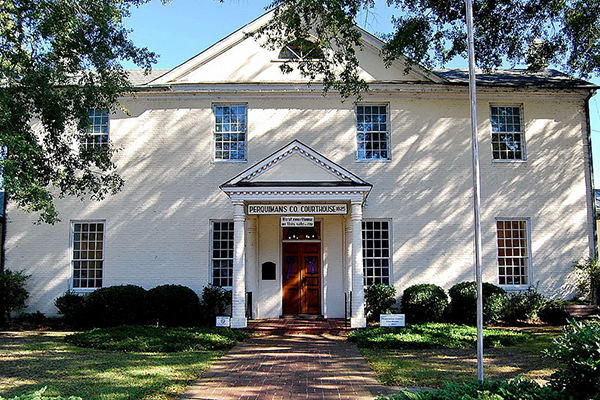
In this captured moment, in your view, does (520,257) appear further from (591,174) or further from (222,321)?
(222,321)

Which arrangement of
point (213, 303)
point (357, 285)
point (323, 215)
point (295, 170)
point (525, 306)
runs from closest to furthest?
point (357, 285) < point (295, 170) < point (213, 303) < point (525, 306) < point (323, 215)

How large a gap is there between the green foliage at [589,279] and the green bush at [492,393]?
12568 mm

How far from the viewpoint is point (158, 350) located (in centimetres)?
1145

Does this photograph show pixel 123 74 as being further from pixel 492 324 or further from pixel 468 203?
pixel 492 324

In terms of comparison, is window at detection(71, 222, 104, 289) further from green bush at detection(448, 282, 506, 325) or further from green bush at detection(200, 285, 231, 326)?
green bush at detection(448, 282, 506, 325)

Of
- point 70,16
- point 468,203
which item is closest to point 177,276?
point 70,16

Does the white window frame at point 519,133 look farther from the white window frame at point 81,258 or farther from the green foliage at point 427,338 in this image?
the white window frame at point 81,258

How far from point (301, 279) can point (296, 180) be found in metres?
3.96

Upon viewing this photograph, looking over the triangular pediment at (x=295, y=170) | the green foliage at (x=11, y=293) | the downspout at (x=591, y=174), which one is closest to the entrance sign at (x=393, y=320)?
the triangular pediment at (x=295, y=170)

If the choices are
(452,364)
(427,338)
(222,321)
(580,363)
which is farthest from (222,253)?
(580,363)

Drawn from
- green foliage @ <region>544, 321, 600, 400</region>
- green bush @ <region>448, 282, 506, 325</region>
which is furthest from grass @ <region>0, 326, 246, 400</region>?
green bush @ <region>448, 282, 506, 325</region>

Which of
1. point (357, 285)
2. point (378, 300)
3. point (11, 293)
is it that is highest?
point (357, 285)

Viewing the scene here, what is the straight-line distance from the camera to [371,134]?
56.4ft

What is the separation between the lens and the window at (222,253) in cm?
1664
